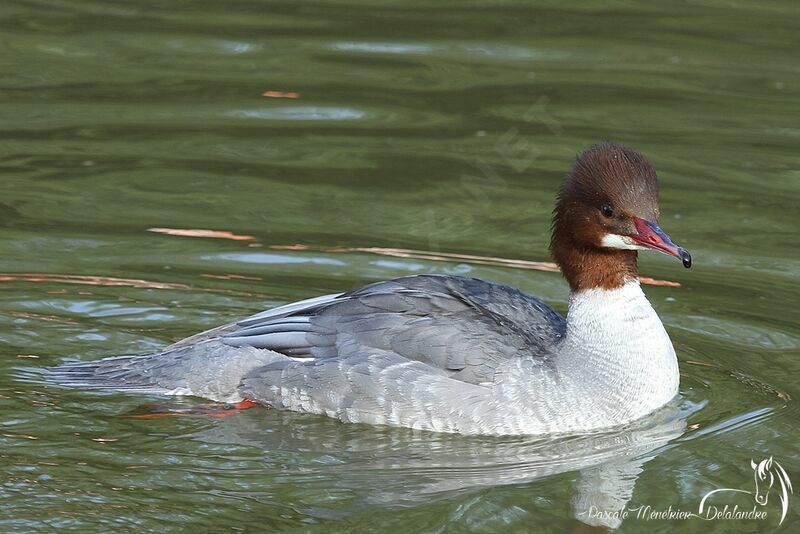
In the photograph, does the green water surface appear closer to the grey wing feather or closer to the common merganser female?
the common merganser female

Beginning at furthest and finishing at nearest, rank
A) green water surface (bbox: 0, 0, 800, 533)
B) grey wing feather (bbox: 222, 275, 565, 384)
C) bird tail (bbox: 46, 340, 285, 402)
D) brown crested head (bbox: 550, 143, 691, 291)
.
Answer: bird tail (bbox: 46, 340, 285, 402) < grey wing feather (bbox: 222, 275, 565, 384) < brown crested head (bbox: 550, 143, 691, 291) < green water surface (bbox: 0, 0, 800, 533)

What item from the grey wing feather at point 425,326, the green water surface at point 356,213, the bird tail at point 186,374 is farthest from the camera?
the bird tail at point 186,374

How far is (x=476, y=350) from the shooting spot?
811 cm

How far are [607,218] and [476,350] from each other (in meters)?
1.03

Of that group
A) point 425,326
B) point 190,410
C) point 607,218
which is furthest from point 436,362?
point 190,410

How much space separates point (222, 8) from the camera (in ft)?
48.5

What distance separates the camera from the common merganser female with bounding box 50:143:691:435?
8.05 meters

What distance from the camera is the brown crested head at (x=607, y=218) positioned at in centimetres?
802

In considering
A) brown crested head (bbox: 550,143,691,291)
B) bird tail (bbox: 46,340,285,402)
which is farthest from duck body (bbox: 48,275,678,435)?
brown crested head (bbox: 550,143,691,291)

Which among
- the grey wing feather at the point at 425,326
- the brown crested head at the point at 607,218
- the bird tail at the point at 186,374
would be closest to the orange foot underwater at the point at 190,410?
the bird tail at the point at 186,374

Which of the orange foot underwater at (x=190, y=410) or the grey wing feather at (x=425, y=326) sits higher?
the grey wing feather at (x=425, y=326)

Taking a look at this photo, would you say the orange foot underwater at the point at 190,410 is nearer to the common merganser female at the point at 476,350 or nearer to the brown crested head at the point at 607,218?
the common merganser female at the point at 476,350

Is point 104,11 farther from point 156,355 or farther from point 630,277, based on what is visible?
point 630,277

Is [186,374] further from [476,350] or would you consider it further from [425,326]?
[476,350]
